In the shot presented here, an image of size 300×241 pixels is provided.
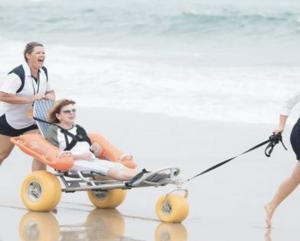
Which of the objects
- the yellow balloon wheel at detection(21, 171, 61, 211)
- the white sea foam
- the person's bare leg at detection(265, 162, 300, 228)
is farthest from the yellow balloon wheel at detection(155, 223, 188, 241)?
the white sea foam

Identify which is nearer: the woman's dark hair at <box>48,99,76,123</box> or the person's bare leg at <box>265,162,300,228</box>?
the person's bare leg at <box>265,162,300,228</box>

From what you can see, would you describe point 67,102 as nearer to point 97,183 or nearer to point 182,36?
point 97,183


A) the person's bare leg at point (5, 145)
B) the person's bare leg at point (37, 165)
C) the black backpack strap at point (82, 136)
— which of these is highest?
the black backpack strap at point (82, 136)

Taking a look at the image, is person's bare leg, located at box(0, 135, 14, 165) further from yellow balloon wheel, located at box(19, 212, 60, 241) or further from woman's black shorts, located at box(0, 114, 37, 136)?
Result: yellow balloon wheel, located at box(19, 212, 60, 241)

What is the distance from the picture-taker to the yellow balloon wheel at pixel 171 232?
26.9 feet

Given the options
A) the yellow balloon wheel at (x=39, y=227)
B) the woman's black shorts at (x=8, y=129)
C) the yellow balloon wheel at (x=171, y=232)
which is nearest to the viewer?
the yellow balloon wheel at (x=39, y=227)

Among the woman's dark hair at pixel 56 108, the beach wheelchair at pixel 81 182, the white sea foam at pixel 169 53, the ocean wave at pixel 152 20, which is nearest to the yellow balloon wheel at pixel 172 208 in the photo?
the beach wheelchair at pixel 81 182

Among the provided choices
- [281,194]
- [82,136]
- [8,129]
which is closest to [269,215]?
[281,194]

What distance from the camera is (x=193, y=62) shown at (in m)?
21.2

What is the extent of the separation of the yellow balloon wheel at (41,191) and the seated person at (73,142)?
221 millimetres

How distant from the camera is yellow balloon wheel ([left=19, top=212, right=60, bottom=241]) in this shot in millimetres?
8086

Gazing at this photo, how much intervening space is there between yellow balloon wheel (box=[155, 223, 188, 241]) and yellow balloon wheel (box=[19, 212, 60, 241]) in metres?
0.76

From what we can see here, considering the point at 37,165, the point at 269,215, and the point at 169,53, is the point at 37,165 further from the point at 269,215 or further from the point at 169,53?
the point at 169,53

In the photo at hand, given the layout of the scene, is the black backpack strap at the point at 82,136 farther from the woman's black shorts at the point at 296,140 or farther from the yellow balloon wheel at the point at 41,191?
the woman's black shorts at the point at 296,140
